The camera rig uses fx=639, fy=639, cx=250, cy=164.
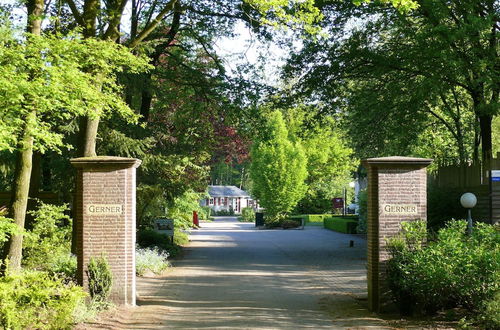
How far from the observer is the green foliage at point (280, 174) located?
5162 centimetres

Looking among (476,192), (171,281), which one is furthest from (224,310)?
(476,192)

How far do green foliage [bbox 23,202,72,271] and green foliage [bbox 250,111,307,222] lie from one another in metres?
32.4

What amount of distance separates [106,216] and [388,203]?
5217mm

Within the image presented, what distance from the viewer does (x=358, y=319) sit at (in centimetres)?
1095

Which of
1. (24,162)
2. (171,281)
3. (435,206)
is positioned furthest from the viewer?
(435,206)

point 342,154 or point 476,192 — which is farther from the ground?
point 342,154

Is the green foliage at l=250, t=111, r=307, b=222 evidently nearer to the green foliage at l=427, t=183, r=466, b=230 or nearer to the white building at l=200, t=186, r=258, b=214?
the green foliage at l=427, t=183, r=466, b=230

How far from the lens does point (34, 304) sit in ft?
30.0

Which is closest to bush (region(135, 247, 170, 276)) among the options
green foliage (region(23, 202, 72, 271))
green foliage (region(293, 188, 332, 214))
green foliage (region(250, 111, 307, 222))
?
green foliage (region(23, 202, 72, 271))

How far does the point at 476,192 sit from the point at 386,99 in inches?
216

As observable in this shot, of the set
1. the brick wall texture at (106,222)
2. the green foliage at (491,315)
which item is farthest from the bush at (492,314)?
the brick wall texture at (106,222)

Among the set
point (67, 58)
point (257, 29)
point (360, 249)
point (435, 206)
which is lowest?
point (360, 249)

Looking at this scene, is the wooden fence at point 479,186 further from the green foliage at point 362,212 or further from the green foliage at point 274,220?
the green foliage at point 274,220

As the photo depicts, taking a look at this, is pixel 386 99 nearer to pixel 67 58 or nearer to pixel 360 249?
pixel 360 249
